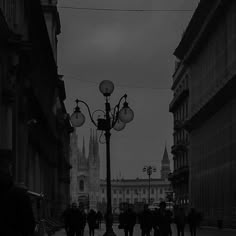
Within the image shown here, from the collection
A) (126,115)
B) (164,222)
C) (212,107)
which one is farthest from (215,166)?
(164,222)

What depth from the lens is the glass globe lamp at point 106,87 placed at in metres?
26.8

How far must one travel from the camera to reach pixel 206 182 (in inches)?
3270

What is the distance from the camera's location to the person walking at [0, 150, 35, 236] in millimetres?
7137

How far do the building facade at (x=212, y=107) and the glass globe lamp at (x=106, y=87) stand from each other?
118ft

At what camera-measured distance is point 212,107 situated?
76750 millimetres

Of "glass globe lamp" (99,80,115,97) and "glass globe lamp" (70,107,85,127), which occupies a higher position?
"glass globe lamp" (99,80,115,97)

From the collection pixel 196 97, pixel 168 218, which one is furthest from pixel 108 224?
pixel 196 97

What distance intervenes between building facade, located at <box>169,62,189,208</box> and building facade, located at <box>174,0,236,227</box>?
6986 mm

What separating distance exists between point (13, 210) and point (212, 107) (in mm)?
70101

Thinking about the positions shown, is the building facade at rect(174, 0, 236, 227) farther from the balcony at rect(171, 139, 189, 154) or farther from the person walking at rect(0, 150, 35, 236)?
the person walking at rect(0, 150, 35, 236)

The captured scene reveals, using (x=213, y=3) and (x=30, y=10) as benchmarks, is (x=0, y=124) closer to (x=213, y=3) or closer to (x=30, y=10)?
(x=30, y=10)

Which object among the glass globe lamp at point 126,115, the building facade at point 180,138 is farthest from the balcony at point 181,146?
the glass globe lamp at point 126,115

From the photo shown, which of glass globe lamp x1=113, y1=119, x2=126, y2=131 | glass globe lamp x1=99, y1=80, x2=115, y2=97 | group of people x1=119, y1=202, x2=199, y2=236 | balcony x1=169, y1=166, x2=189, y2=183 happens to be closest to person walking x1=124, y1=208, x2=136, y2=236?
group of people x1=119, y1=202, x2=199, y2=236

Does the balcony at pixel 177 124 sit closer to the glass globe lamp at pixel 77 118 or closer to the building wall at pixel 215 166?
the building wall at pixel 215 166
